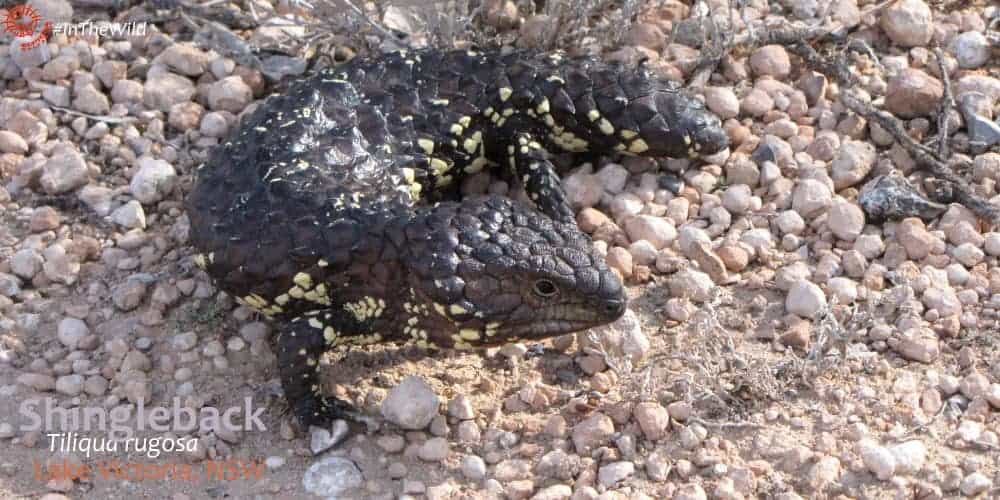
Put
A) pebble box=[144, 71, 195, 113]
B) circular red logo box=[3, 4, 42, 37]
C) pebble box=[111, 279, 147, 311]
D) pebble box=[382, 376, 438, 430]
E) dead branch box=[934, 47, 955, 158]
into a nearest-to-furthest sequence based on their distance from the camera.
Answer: pebble box=[382, 376, 438, 430], pebble box=[111, 279, 147, 311], dead branch box=[934, 47, 955, 158], pebble box=[144, 71, 195, 113], circular red logo box=[3, 4, 42, 37]

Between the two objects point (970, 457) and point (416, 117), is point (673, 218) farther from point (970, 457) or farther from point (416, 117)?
point (970, 457)

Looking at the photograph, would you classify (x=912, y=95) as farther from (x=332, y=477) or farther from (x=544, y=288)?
(x=332, y=477)

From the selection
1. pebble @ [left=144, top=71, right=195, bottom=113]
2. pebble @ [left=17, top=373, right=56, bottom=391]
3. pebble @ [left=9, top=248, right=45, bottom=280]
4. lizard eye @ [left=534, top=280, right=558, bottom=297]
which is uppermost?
lizard eye @ [left=534, top=280, right=558, bottom=297]

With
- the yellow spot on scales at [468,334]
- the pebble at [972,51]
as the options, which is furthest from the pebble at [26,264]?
the pebble at [972,51]

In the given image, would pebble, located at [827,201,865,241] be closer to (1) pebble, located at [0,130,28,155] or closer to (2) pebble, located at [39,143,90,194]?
(2) pebble, located at [39,143,90,194]

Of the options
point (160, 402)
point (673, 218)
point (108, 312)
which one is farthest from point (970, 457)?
point (108, 312)

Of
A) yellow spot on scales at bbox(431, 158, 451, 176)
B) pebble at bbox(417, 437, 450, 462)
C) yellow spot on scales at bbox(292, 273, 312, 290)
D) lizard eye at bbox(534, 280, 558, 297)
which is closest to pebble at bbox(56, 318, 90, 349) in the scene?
yellow spot on scales at bbox(292, 273, 312, 290)

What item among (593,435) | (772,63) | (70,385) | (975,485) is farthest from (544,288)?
(772,63)

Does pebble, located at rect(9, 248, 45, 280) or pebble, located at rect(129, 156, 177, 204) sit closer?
pebble, located at rect(9, 248, 45, 280)
